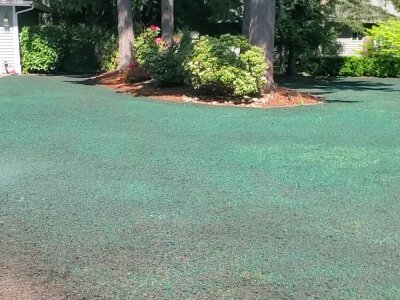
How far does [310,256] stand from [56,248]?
2002 millimetres

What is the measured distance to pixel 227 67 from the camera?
12.6m

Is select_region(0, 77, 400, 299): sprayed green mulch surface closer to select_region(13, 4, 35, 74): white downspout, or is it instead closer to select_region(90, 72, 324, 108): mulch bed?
select_region(90, 72, 324, 108): mulch bed

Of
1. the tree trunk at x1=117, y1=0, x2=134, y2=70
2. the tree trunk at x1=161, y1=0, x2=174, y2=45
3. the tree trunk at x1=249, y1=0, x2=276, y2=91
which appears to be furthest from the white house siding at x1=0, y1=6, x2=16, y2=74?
the tree trunk at x1=249, y1=0, x2=276, y2=91

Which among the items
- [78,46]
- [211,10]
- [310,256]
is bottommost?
[310,256]

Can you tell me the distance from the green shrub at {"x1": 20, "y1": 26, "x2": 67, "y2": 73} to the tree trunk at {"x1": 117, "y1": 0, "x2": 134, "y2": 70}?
11.1 ft

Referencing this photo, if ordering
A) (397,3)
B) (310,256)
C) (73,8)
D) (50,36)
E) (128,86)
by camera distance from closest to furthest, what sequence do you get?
(310,256)
(128,86)
(50,36)
(73,8)
(397,3)

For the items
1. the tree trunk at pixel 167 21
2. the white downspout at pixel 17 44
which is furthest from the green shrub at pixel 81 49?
the tree trunk at pixel 167 21

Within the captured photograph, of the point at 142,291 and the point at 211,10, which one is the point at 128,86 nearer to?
the point at 211,10

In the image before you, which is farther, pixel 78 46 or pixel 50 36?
pixel 78 46

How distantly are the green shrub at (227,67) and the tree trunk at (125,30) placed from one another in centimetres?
803

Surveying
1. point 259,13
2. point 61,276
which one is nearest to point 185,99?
point 259,13

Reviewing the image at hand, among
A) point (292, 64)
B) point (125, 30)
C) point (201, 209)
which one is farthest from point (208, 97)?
point (292, 64)

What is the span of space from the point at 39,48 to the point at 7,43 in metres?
1.33

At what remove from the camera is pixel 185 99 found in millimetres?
13539
